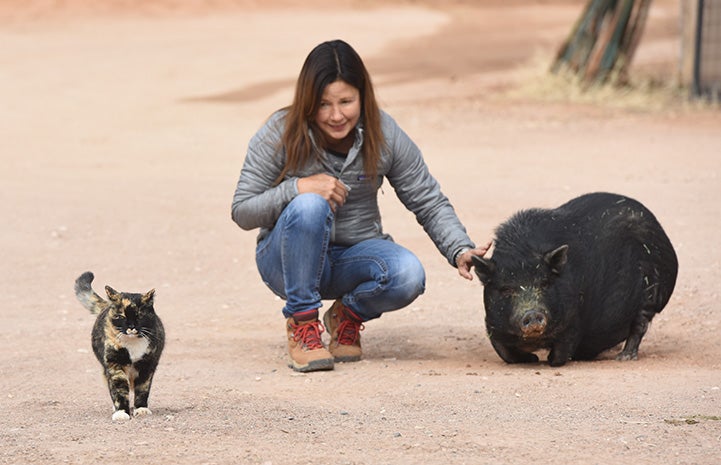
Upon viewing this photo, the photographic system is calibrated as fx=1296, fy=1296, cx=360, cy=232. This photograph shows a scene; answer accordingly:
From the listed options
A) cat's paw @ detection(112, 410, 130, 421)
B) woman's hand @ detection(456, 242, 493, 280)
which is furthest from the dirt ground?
woman's hand @ detection(456, 242, 493, 280)

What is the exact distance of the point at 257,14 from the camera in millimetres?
32531

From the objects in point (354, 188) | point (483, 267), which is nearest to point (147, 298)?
point (354, 188)

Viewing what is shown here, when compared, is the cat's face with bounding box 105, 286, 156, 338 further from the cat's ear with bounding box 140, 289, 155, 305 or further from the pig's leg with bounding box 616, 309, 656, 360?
the pig's leg with bounding box 616, 309, 656, 360

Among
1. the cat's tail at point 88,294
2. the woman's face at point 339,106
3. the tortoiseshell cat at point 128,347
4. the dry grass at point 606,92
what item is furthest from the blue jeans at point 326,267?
the dry grass at point 606,92

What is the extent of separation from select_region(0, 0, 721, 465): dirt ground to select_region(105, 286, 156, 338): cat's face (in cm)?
37

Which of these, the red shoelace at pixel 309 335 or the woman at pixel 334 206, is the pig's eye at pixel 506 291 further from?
the red shoelace at pixel 309 335

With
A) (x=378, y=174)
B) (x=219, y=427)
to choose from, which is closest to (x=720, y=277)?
(x=378, y=174)

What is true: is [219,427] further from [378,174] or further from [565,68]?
[565,68]

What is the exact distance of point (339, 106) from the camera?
248 inches

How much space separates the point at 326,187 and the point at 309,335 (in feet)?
2.47

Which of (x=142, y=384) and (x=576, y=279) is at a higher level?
(x=576, y=279)

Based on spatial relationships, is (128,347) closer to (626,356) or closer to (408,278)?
(408,278)

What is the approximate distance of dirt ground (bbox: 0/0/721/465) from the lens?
4.93 meters

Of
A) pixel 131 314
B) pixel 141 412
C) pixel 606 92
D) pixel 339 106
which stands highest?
pixel 339 106
